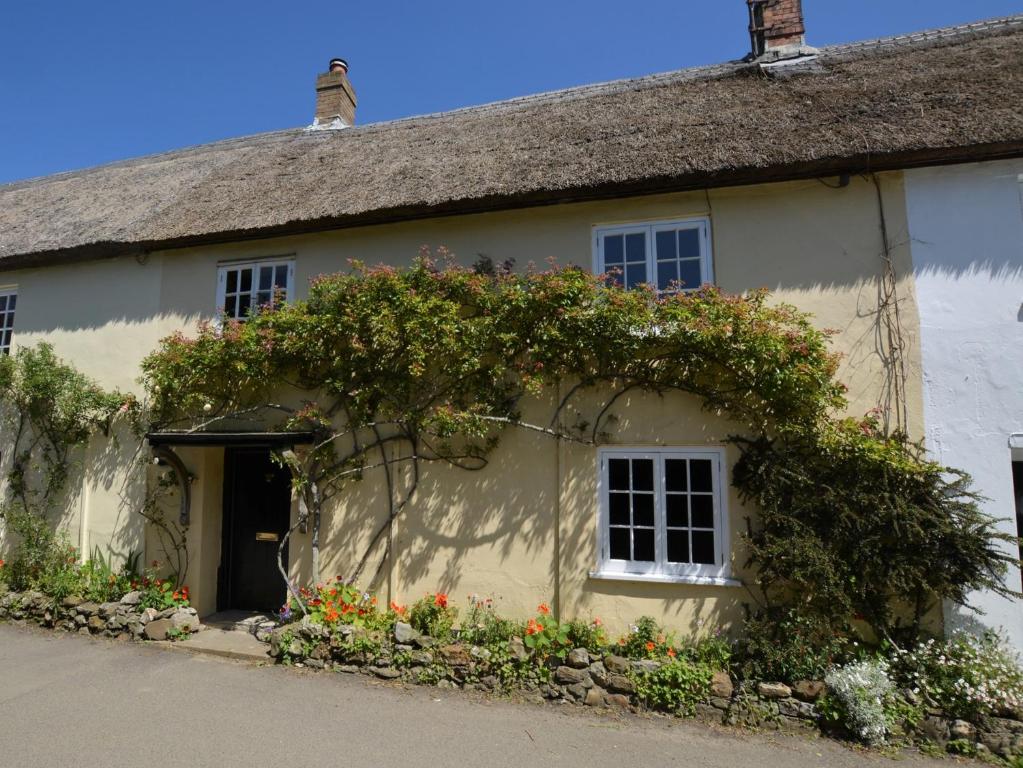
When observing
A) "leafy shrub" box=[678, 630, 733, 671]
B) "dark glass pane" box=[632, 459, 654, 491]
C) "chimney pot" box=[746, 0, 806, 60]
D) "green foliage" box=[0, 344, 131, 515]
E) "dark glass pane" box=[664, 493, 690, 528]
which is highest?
"chimney pot" box=[746, 0, 806, 60]

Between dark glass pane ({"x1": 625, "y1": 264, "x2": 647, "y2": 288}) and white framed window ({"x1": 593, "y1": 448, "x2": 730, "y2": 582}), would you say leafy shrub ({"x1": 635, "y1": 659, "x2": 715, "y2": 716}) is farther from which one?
dark glass pane ({"x1": 625, "y1": 264, "x2": 647, "y2": 288})

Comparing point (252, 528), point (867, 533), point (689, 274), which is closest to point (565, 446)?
point (689, 274)

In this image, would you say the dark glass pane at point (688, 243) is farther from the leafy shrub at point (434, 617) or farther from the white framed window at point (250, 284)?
the white framed window at point (250, 284)

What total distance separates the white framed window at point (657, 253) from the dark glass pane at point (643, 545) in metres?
2.57

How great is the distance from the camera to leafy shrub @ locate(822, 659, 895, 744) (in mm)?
4387

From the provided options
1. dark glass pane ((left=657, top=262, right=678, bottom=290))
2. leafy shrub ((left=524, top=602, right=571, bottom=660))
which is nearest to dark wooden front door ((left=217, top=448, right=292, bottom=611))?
leafy shrub ((left=524, top=602, right=571, bottom=660))

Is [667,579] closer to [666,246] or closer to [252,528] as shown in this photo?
[666,246]

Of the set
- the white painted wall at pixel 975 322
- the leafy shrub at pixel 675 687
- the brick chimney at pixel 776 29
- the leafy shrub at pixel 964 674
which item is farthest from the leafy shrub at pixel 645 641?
the brick chimney at pixel 776 29

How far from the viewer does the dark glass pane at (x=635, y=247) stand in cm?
646

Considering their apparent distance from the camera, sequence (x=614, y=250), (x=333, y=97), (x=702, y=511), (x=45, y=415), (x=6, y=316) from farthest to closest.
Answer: (x=333, y=97) → (x=6, y=316) → (x=45, y=415) → (x=614, y=250) → (x=702, y=511)

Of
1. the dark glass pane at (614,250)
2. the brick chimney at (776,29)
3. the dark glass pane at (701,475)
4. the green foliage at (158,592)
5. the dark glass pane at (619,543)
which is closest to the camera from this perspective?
the dark glass pane at (701,475)

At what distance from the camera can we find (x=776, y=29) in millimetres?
9008

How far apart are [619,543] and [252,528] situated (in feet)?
15.7

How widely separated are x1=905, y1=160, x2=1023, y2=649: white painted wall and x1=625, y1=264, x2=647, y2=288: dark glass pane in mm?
2599
